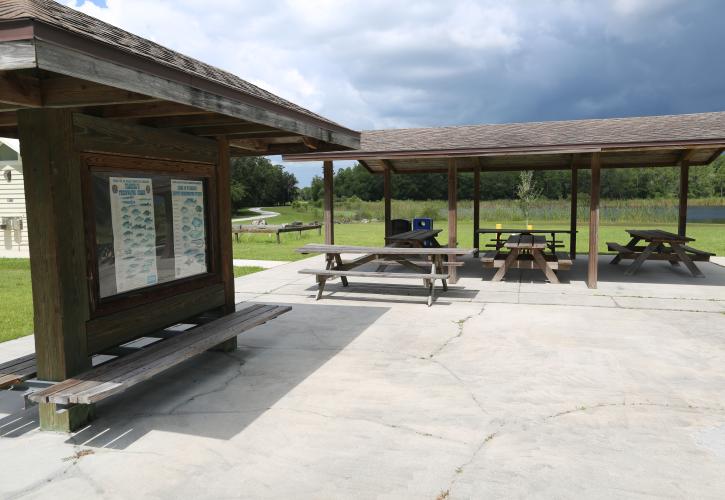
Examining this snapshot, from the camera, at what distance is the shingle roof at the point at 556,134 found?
362 inches

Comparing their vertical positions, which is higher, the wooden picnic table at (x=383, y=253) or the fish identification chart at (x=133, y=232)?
the fish identification chart at (x=133, y=232)

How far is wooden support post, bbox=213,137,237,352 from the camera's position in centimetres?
540

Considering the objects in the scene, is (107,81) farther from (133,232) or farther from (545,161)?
(545,161)

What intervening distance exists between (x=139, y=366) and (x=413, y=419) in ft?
6.50

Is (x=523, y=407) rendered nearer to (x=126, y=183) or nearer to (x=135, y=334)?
(x=135, y=334)

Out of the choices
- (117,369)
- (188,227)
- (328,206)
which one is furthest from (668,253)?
(117,369)

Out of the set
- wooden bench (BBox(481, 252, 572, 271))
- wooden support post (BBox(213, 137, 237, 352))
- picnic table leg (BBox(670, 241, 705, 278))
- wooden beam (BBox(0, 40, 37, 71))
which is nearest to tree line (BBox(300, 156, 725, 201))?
picnic table leg (BBox(670, 241, 705, 278))

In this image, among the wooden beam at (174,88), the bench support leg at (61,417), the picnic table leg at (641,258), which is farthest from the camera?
the picnic table leg at (641,258)

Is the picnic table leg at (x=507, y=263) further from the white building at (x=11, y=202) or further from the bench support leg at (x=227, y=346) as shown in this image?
the white building at (x=11, y=202)

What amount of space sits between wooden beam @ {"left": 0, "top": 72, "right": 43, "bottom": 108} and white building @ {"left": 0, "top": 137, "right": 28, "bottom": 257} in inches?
678

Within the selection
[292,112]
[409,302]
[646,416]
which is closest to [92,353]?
[292,112]

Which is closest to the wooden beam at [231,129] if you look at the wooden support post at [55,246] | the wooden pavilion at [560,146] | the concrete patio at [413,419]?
the wooden support post at [55,246]

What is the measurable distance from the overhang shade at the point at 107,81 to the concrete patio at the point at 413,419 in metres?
2.15

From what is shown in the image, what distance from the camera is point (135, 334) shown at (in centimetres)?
427
